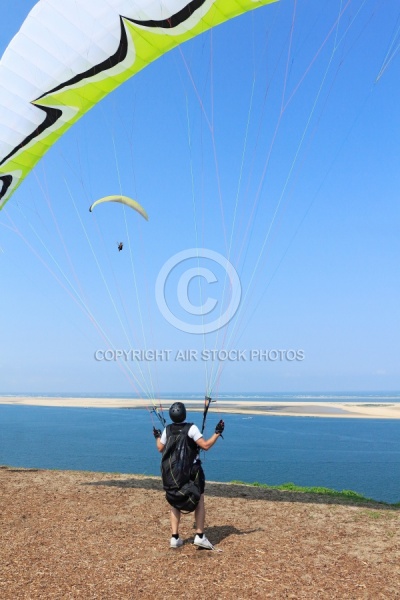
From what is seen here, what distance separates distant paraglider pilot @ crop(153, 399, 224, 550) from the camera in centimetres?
563

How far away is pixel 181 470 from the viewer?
5695mm

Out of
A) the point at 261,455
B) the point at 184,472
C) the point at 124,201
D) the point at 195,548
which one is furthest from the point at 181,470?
the point at 261,455

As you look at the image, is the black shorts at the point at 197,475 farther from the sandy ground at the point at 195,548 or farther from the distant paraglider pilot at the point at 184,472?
the sandy ground at the point at 195,548

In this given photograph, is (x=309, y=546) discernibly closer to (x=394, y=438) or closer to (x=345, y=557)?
(x=345, y=557)

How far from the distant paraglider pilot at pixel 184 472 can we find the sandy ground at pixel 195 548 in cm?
31

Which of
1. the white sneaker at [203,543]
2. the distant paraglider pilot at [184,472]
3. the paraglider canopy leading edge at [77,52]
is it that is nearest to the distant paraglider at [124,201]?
the paraglider canopy leading edge at [77,52]

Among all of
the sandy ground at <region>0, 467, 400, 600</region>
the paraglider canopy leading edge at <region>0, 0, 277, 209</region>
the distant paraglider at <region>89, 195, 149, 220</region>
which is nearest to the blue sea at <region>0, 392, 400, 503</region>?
the sandy ground at <region>0, 467, 400, 600</region>

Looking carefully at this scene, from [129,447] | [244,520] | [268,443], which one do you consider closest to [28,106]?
[244,520]

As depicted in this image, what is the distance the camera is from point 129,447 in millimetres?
54219

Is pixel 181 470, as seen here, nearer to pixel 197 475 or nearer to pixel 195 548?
pixel 197 475

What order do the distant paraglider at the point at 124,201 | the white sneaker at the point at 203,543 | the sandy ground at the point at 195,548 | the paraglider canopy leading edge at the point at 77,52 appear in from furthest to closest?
the distant paraglider at the point at 124,201, the paraglider canopy leading edge at the point at 77,52, the white sneaker at the point at 203,543, the sandy ground at the point at 195,548

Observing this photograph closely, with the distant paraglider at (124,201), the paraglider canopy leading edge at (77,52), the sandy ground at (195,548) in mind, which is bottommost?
the sandy ground at (195,548)

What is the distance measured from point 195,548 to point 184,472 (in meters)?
0.97

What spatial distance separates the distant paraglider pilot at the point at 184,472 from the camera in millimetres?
5633
